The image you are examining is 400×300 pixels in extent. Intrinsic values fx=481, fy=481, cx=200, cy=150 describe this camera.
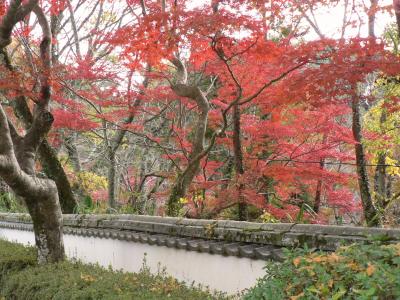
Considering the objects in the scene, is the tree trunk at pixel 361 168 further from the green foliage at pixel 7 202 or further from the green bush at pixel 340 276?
the green foliage at pixel 7 202

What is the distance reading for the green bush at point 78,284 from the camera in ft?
16.6

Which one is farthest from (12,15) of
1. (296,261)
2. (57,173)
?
(296,261)

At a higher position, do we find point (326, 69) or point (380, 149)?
point (326, 69)

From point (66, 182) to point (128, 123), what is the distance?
2.16m

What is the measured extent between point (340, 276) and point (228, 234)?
117 inches

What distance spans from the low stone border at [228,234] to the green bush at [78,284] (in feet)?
1.88

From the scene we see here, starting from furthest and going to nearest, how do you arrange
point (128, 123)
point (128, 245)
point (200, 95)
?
point (128, 123) < point (200, 95) < point (128, 245)

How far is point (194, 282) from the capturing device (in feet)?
20.4

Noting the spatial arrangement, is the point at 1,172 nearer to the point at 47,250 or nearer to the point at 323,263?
the point at 47,250

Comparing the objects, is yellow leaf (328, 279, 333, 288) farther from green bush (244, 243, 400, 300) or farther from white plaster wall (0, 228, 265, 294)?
white plaster wall (0, 228, 265, 294)

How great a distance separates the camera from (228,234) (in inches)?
229

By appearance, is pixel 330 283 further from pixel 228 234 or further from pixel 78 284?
pixel 78 284

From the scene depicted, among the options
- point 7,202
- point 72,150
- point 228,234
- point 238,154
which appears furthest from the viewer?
point 7,202

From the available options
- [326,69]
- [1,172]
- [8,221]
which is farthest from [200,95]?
[8,221]
